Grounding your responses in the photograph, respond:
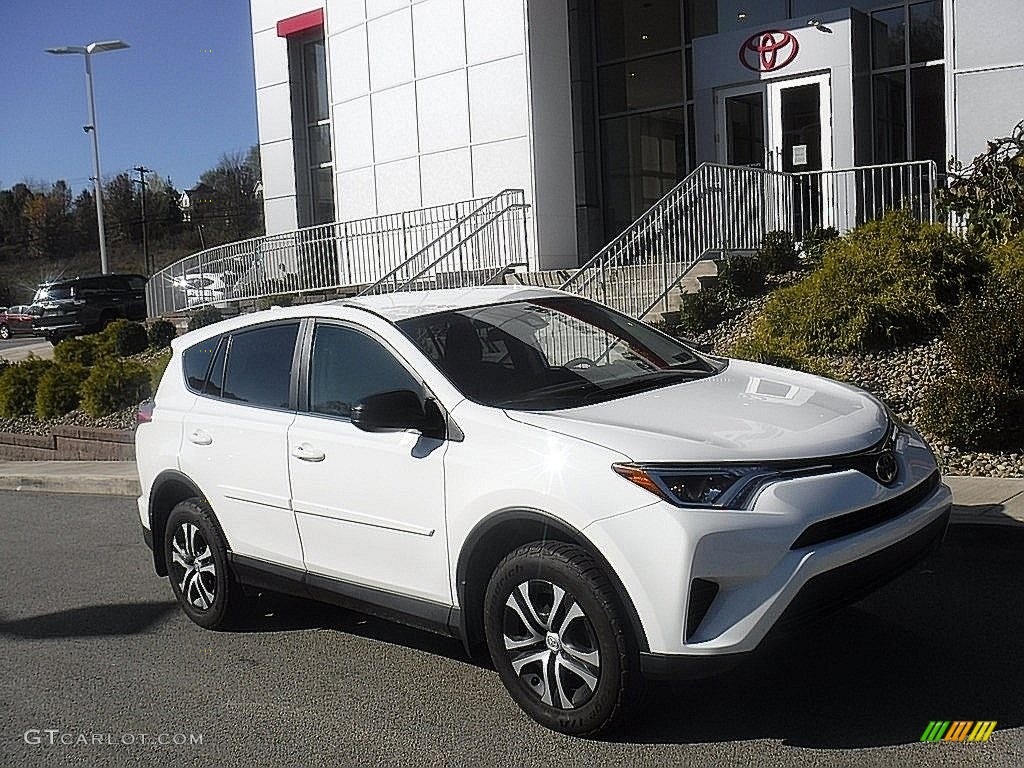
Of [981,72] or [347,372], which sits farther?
[981,72]

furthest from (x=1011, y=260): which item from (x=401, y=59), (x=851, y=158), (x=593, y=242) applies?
(x=401, y=59)

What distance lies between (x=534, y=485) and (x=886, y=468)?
4.59ft

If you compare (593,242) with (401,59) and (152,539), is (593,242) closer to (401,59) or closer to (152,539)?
(401,59)

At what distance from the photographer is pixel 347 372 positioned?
17.3ft

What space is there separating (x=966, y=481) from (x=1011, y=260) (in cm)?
380

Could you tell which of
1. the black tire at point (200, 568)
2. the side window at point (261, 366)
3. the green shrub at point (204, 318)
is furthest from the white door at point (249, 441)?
the green shrub at point (204, 318)

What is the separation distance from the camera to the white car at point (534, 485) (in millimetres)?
3908

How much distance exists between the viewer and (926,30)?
54.6 ft

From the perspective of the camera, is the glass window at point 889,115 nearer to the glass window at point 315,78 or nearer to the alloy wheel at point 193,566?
the glass window at point 315,78

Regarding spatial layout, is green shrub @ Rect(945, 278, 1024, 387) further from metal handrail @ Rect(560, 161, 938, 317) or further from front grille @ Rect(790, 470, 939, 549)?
metal handrail @ Rect(560, 161, 938, 317)

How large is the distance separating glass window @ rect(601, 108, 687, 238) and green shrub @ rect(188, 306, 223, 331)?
25.1ft

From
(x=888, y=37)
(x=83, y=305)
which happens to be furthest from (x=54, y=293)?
(x=888, y=37)

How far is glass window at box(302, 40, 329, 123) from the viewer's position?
25684 millimetres

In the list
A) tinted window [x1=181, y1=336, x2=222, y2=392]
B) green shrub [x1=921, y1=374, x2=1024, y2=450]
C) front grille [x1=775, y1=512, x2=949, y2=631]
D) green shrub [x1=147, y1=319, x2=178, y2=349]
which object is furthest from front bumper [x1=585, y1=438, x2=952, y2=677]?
green shrub [x1=147, y1=319, x2=178, y2=349]
